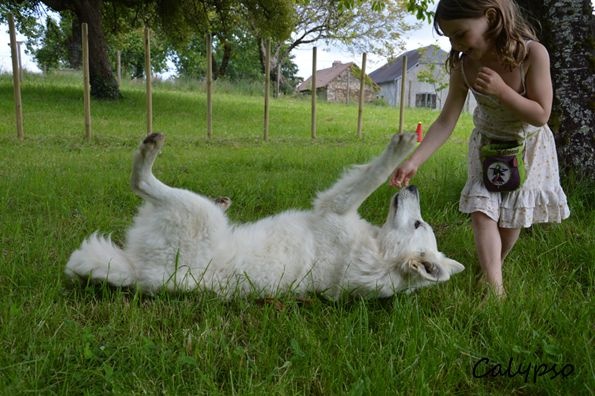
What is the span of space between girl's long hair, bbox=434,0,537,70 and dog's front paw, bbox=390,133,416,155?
59cm

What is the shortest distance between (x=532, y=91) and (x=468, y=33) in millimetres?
493

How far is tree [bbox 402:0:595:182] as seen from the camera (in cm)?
376

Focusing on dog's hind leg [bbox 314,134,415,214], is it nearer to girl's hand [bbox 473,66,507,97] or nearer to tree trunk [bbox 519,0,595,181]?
girl's hand [bbox 473,66,507,97]

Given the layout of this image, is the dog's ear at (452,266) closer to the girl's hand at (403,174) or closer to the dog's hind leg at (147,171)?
the girl's hand at (403,174)

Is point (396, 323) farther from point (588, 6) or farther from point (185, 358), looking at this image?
point (588, 6)

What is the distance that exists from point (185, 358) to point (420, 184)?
141 inches

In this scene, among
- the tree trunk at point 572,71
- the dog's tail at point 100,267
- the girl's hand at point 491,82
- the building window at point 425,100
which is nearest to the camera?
the girl's hand at point 491,82

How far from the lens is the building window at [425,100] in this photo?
42812 mm

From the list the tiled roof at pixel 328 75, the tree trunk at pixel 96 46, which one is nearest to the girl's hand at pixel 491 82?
the tree trunk at pixel 96 46

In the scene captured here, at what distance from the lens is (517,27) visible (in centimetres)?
260

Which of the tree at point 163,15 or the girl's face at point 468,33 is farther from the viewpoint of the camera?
the tree at point 163,15

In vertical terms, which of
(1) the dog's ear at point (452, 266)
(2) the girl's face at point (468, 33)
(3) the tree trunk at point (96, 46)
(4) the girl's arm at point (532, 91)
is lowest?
(1) the dog's ear at point (452, 266)

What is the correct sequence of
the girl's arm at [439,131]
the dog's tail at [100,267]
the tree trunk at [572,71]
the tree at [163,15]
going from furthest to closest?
the tree at [163,15] → the tree trunk at [572,71] → the girl's arm at [439,131] → the dog's tail at [100,267]

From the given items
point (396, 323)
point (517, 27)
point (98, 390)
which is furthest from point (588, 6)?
point (98, 390)
